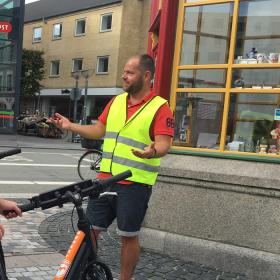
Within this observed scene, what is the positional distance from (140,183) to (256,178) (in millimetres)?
1453

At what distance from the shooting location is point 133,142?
3.58m

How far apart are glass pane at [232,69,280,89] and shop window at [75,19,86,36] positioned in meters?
33.8

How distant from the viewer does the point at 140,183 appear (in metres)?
3.57

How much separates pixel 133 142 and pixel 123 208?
0.49 meters

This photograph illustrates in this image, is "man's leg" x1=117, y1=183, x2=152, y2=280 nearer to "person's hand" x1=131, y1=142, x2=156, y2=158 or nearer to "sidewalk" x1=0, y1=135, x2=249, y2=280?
"person's hand" x1=131, y1=142, x2=156, y2=158

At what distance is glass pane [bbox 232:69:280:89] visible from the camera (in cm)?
484

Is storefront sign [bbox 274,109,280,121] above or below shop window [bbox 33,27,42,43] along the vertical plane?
below

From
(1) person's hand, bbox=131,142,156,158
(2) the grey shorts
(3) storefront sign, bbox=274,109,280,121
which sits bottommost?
(2) the grey shorts

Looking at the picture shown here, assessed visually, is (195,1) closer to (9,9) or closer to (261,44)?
(261,44)

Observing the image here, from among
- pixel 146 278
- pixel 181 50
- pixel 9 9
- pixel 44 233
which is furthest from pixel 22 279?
pixel 9 9

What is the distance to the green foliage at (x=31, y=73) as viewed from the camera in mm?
31516

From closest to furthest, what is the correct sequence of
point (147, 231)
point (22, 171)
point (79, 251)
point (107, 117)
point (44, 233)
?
point (79, 251)
point (107, 117)
point (147, 231)
point (44, 233)
point (22, 171)

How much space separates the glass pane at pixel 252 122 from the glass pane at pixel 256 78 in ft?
0.33

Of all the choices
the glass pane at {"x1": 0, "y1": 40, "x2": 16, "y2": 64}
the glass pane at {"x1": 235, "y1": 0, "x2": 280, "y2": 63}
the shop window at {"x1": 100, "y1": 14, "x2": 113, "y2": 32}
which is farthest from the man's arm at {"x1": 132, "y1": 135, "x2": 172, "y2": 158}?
the shop window at {"x1": 100, "y1": 14, "x2": 113, "y2": 32}
